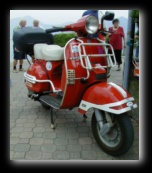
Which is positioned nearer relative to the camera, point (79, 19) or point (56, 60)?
point (79, 19)

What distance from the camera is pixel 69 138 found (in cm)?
322

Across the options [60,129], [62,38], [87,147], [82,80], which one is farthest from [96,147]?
[62,38]

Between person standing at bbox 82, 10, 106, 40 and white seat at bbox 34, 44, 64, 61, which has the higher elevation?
person standing at bbox 82, 10, 106, 40

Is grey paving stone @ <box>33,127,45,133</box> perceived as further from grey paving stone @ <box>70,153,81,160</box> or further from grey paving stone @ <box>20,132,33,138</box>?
grey paving stone @ <box>70,153,81,160</box>

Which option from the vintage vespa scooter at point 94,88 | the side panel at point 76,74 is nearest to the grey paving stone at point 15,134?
the vintage vespa scooter at point 94,88

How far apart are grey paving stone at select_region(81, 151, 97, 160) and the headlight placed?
1.44 meters

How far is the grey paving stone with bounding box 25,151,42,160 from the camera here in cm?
279

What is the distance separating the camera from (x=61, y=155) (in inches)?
112

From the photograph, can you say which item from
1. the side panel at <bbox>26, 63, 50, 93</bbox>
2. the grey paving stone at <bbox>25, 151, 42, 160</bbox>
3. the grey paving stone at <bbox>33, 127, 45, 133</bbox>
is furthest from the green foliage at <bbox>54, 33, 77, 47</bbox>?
the grey paving stone at <bbox>25, 151, 42, 160</bbox>

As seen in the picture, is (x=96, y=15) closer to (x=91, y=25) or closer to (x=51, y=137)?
(x=91, y=25)

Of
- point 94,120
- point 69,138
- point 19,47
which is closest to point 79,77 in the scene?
point 94,120
